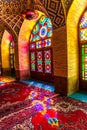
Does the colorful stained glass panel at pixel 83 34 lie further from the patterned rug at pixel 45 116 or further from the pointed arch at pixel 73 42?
the patterned rug at pixel 45 116

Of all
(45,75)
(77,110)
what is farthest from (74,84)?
(45,75)

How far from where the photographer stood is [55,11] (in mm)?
4238

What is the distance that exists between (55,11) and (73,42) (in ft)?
4.24

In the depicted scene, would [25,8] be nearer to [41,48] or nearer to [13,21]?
[13,21]

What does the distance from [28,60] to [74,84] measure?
3.74 m

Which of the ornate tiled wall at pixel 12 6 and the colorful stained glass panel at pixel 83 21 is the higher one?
the ornate tiled wall at pixel 12 6

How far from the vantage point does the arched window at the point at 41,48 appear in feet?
19.9

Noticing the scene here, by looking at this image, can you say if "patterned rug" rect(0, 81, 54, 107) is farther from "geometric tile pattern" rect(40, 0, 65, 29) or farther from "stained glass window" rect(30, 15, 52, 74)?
"geometric tile pattern" rect(40, 0, 65, 29)

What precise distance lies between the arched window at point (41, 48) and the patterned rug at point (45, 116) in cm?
291

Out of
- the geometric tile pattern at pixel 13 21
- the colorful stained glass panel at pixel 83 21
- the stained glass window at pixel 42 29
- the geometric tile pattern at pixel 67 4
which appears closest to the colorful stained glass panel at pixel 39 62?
the stained glass window at pixel 42 29

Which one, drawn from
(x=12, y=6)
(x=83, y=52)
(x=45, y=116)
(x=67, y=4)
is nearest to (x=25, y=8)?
(x=12, y=6)

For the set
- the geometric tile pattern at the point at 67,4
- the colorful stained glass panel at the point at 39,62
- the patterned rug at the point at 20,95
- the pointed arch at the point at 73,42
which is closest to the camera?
the patterned rug at the point at 20,95

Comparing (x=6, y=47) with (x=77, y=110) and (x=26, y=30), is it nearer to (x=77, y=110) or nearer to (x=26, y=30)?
(x=26, y=30)

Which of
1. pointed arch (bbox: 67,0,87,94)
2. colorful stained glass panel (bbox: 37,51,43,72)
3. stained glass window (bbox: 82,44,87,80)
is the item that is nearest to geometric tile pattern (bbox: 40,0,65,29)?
pointed arch (bbox: 67,0,87,94)
